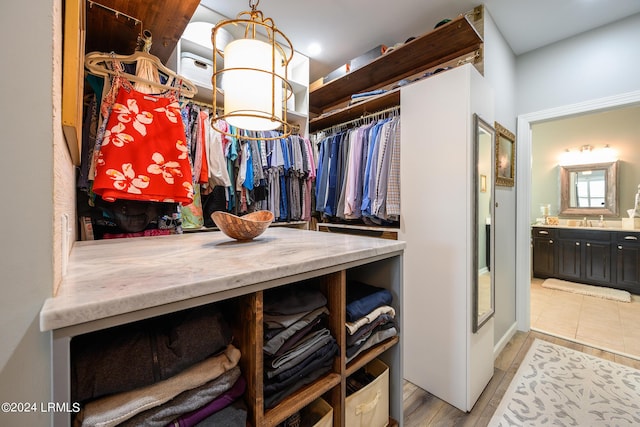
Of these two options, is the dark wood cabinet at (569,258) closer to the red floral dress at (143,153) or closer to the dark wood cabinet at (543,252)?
the dark wood cabinet at (543,252)

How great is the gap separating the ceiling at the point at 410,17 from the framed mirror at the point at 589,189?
2.58m

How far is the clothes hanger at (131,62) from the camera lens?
125cm

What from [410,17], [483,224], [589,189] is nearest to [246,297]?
[483,224]

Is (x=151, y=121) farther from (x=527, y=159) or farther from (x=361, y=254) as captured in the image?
(x=527, y=159)

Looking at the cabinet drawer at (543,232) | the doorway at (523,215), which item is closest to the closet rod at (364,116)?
the doorway at (523,215)

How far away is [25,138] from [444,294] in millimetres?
1793

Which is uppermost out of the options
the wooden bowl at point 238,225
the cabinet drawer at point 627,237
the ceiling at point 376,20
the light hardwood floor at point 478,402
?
the ceiling at point 376,20

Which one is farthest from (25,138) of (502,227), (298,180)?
(502,227)

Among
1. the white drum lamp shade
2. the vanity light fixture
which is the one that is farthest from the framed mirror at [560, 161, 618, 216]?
the white drum lamp shade

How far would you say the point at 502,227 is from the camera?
83.7 inches

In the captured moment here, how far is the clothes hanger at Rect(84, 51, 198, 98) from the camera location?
125 centimetres

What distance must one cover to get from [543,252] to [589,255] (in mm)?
483

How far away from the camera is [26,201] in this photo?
0.40 m

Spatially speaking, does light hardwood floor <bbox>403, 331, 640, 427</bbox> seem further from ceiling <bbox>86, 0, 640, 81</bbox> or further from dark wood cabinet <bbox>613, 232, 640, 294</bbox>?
ceiling <bbox>86, 0, 640, 81</bbox>
